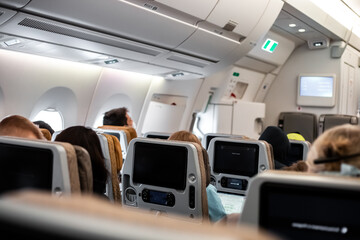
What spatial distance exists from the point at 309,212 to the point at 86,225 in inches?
30.1

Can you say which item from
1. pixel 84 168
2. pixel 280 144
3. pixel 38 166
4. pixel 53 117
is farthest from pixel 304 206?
pixel 53 117

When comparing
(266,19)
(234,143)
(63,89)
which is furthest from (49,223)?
(63,89)

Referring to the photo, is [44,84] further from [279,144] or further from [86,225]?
[86,225]

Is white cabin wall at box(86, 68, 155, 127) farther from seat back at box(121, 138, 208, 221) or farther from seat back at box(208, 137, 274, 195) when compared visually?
seat back at box(121, 138, 208, 221)

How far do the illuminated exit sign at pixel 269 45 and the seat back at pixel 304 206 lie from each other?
7.22 metres

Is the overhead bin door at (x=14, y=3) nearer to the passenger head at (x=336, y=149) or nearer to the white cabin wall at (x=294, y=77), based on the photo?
the passenger head at (x=336, y=149)

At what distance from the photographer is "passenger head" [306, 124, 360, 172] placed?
4.31ft

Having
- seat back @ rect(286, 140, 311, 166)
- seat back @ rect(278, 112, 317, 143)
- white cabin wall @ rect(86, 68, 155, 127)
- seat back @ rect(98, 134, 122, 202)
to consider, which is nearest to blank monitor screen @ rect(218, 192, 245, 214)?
seat back @ rect(98, 134, 122, 202)

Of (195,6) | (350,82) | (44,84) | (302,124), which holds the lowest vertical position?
(302,124)

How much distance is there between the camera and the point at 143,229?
54 cm

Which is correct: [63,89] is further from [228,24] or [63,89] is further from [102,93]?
[228,24]

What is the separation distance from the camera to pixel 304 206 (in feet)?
3.65

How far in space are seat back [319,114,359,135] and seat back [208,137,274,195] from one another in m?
5.45

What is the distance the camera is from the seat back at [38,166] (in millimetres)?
1617
